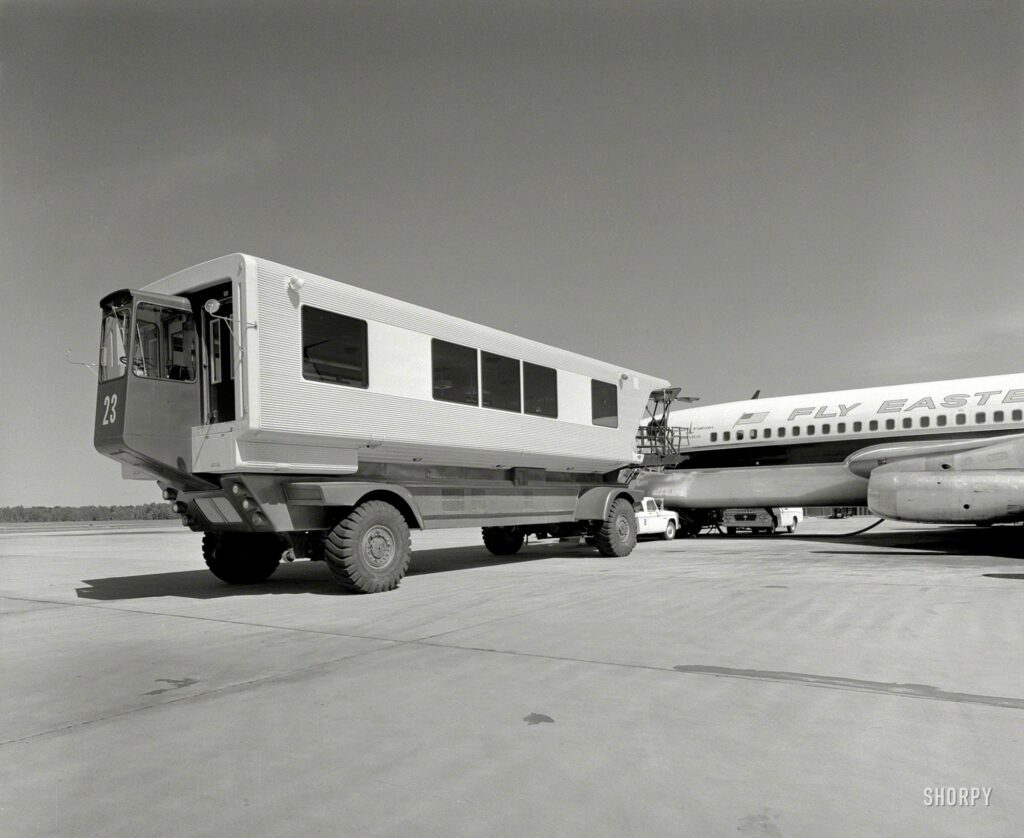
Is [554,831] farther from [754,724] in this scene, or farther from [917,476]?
[917,476]

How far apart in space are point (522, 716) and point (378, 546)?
5664 millimetres

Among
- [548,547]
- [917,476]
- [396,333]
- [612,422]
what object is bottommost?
[548,547]

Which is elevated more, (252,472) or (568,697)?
(252,472)

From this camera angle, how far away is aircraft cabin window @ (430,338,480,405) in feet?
34.4

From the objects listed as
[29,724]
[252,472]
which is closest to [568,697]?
[29,724]

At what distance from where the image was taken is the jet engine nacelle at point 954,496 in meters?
13.2

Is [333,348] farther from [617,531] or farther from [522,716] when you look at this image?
[617,531]

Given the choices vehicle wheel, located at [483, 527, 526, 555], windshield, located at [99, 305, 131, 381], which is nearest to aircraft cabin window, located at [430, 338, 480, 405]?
windshield, located at [99, 305, 131, 381]

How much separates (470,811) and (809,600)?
595 cm

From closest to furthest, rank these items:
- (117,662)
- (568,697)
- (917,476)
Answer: (568,697) < (117,662) < (917,476)

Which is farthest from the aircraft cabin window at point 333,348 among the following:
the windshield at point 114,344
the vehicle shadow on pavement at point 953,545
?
the vehicle shadow on pavement at point 953,545

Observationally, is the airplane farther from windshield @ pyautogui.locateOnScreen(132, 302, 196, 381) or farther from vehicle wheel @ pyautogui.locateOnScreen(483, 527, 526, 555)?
windshield @ pyautogui.locateOnScreen(132, 302, 196, 381)

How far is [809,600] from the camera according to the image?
7777mm

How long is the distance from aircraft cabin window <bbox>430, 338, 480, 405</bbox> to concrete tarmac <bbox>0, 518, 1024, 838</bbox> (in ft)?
10.9
